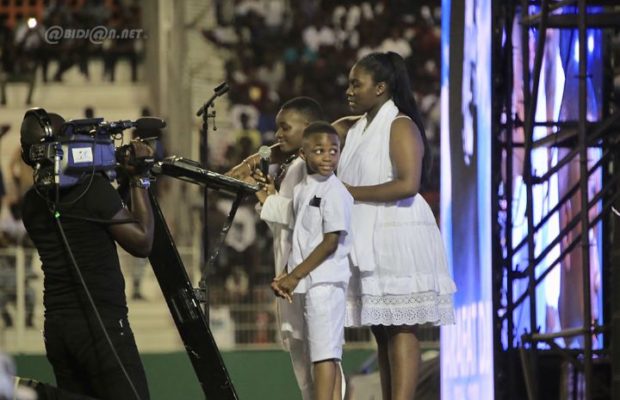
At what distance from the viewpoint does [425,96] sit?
8.40 m

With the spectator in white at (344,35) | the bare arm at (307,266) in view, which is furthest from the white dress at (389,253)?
the spectator in white at (344,35)

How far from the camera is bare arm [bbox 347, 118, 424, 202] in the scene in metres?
4.72

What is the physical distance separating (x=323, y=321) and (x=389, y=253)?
1.26 ft

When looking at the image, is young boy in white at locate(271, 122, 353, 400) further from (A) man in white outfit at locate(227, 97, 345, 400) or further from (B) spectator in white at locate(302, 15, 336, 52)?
(B) spectator in white at locate(302, 15, 336, 52)

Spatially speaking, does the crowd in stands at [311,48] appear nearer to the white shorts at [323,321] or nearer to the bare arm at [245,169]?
the bare arm at [245,169]

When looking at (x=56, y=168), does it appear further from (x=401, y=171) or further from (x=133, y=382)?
(x=401, y=171)

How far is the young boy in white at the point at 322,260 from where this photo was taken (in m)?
4.56

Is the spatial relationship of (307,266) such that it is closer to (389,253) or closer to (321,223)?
(321,223)

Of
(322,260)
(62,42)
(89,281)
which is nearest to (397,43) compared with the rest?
(62,42)

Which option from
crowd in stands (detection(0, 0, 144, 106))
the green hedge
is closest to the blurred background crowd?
crowd in stands (detection(0, 0, 144, 106))

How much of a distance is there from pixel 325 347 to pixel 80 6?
12.9ft

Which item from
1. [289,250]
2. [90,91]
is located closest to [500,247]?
[289,250]

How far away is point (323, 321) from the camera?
4.57 m

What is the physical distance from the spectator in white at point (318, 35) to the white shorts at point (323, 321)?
13.5 ft
